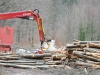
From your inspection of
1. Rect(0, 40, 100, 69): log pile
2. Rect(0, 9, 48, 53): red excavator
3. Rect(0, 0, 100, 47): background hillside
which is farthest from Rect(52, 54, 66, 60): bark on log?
Rect(0, 0, 100, 47): background hillside

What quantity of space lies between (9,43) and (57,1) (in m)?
83.3

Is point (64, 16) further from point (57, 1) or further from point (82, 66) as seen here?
point (82, 66)

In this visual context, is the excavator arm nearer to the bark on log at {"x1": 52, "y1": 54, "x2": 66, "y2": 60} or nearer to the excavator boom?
the excavator boom

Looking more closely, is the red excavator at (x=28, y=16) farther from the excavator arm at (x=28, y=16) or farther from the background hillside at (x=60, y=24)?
the background hillside at (x=60, y=24)

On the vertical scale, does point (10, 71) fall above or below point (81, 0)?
below

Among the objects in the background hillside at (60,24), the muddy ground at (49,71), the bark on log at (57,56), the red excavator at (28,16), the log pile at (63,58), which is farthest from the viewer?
the background hillside at (60,24)

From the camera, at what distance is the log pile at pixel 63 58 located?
43.4 ft

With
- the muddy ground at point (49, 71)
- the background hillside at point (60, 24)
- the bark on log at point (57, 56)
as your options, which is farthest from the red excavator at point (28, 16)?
the background hillside at point (60, 24)

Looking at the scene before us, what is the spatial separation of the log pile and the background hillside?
30298mm

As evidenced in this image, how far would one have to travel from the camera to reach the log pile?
43.4 ft

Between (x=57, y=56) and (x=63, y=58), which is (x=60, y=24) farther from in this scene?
(x=57, y=56)

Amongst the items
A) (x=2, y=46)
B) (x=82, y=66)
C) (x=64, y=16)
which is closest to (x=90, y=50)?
(x=82, y=66)

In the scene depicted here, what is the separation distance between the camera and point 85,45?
14.5 m

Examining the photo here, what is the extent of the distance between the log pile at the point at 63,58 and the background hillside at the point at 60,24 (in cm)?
3030
